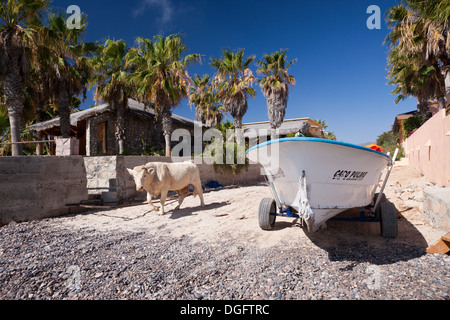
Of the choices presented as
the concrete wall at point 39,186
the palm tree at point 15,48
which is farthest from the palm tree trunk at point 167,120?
the concrete wall at point 39,186

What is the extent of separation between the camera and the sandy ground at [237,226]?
434cm

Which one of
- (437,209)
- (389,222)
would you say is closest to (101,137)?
(389,222)

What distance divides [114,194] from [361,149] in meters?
7.48

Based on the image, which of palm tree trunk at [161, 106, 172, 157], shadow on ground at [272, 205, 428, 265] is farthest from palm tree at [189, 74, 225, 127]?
shadow on ground at [272, 205, 428, 265]

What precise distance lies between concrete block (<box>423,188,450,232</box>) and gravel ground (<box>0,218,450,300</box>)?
3.45 feet

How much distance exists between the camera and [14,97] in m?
10.3

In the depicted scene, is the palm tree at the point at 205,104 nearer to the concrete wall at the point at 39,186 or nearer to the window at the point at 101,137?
the window at the point at 101,137

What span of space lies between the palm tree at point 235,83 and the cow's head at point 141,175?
11.5m

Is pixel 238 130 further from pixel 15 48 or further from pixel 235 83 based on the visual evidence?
pixel 15 48

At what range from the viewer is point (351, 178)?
3.89 metres

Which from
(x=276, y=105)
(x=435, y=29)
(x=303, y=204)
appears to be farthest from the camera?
(x=276, y=105)

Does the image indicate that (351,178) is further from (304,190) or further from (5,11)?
(5,11)

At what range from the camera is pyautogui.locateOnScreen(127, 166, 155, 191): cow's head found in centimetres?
578

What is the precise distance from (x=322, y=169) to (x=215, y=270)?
216 centimetres
